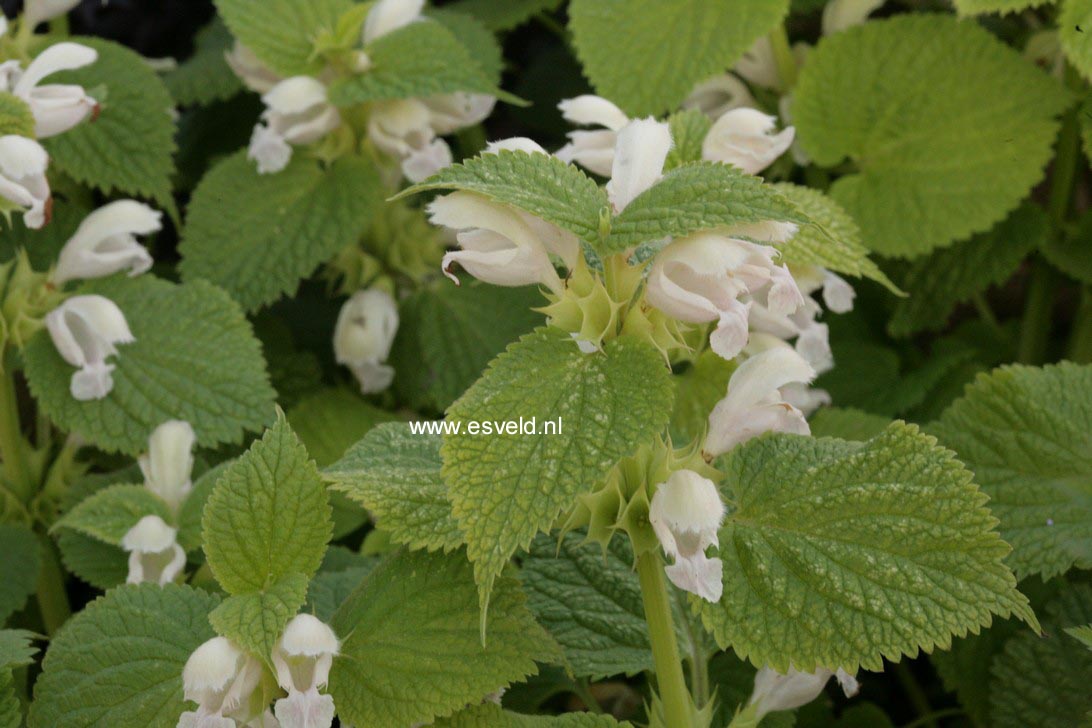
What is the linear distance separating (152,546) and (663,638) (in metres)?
0.49

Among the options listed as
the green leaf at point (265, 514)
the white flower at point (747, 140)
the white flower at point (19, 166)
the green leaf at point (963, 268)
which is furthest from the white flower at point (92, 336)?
the green leaf at point (963, 268)

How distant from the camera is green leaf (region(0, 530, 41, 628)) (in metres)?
1.16

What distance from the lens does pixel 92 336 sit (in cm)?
127

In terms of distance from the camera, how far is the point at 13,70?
1.28m

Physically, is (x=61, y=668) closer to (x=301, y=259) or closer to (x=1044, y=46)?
(x=301, y=259)

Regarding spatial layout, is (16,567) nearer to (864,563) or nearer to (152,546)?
(152,546)

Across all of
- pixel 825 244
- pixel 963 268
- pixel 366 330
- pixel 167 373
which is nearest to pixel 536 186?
pixel 825 244

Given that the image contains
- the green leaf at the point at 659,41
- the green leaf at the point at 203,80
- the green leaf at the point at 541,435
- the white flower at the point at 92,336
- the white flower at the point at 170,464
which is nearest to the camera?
the green leaf at the point at 541,435

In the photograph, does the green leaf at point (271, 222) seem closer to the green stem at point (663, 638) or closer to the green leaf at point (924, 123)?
the green leaf at point (924, 123)

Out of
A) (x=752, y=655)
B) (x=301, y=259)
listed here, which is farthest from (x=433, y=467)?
(x=301, y=259)

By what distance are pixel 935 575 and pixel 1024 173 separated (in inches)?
33.2

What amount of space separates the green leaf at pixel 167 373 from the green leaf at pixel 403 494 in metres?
0.46

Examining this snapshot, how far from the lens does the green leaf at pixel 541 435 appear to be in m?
0.66

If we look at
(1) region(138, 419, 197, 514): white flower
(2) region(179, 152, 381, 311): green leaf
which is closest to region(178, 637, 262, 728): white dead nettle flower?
(1) region(138, 419, 197, 514): white flower
